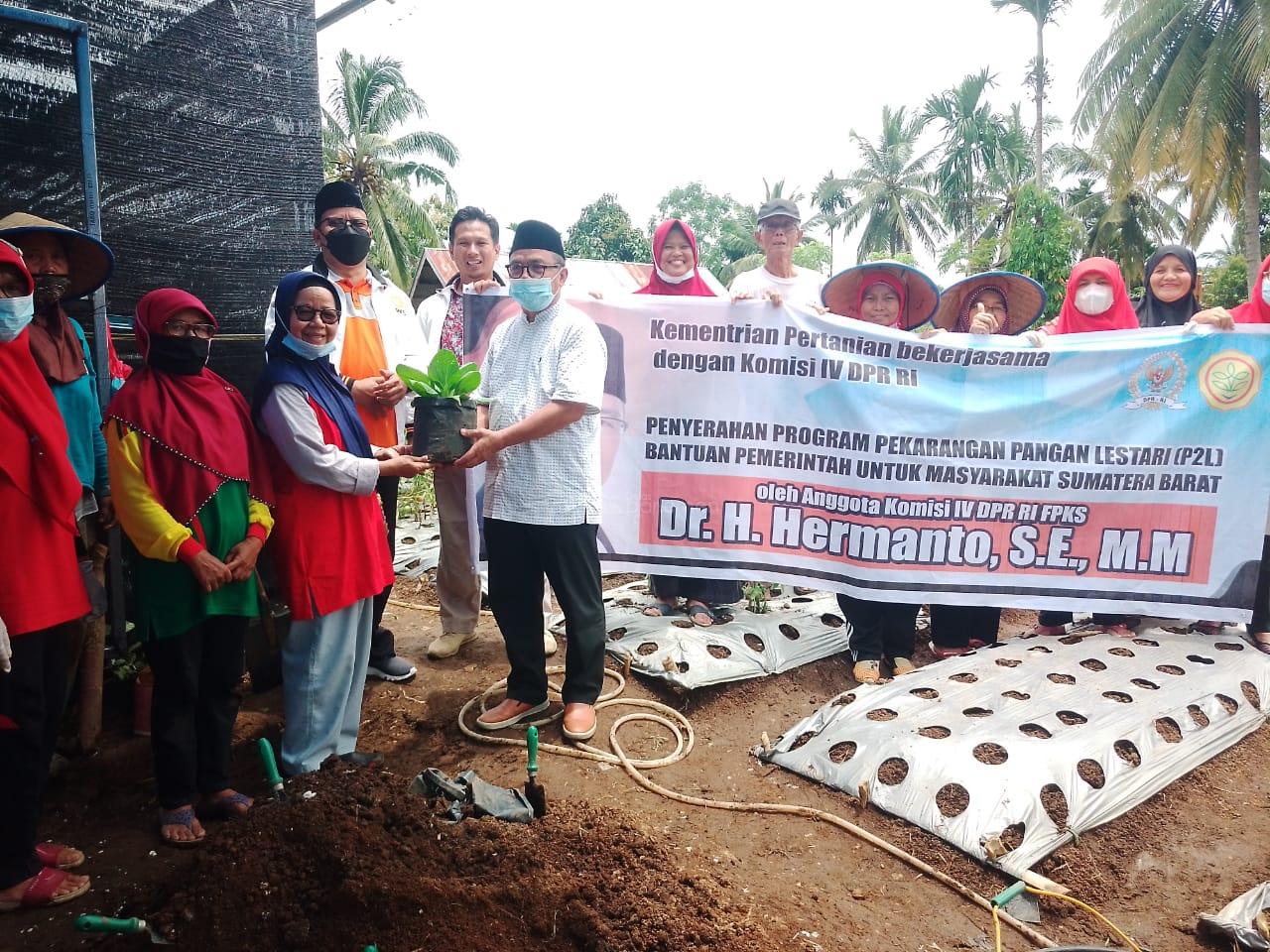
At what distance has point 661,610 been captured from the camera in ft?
14.7

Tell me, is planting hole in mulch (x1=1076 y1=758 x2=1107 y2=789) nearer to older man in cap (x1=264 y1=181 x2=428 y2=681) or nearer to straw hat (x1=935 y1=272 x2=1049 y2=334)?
straw hat (x1=935 y1=272 x2=1049 y2=334)

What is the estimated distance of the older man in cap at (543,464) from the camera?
3226 mm

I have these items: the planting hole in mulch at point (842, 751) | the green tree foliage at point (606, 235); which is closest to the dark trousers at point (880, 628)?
the planting hole in mulch at point (842, 751)

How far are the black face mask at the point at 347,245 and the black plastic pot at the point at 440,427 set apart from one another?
3.25 ft

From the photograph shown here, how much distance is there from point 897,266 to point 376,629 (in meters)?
3.23

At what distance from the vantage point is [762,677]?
4.02 metres

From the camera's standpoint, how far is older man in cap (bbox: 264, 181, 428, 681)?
11.5 ft

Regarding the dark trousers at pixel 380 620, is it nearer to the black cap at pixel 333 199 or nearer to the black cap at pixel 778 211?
the black cap at pixel 333 199

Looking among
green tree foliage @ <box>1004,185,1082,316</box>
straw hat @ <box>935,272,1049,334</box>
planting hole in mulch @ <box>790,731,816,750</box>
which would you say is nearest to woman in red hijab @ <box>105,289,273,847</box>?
planting hole in mulch @ <box>790,731,816,750</box>

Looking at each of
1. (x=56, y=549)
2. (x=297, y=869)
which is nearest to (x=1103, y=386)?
(x=297, y=869)

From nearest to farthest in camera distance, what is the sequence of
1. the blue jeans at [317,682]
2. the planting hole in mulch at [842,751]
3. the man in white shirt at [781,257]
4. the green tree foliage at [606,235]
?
the blue jeans at [317,682] < the planting hole in mulch at [842,751] < the man in white shirt at [781,257] < the green tree foliage at [606,235]

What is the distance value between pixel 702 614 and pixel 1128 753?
1.99 meters

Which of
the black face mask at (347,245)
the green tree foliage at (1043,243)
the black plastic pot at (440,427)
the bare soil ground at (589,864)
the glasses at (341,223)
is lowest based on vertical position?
the bare soil ground at (589,864)

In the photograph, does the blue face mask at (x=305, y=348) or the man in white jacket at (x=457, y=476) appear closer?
the blue face mask at (x=305, y=348)
